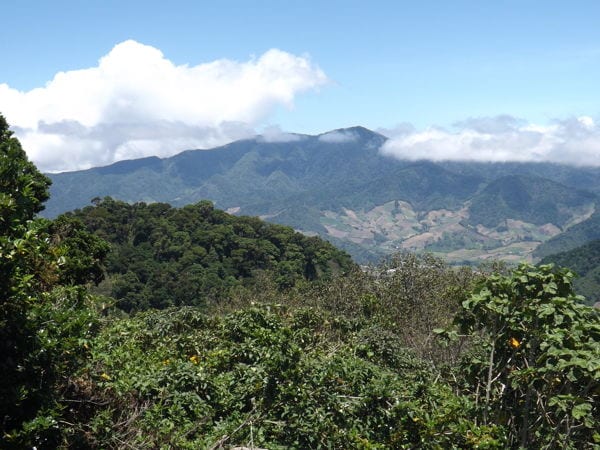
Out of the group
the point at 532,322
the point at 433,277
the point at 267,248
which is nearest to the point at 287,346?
the point at 532,322

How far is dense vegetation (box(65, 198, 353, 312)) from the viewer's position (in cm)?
5772

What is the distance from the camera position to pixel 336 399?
7.19 m

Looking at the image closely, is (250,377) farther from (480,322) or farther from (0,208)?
(0,208)

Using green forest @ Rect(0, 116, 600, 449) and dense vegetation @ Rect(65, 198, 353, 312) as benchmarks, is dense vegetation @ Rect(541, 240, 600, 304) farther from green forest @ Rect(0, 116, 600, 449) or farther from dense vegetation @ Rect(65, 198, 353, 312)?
green forest @ Rect(0, 116, 600, 449)

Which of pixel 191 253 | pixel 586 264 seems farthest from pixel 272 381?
pixel 586 264

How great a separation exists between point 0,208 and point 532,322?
19.3 feet

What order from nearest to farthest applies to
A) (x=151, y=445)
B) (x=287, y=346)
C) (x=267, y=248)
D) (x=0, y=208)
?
(x=0, y=208), (x=151, y=445), (x=287, y=346), (x=267, y=248)

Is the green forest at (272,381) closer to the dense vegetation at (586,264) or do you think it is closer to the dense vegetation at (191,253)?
the dense vegetation at (191,253)

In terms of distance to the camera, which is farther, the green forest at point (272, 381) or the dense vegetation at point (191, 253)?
the dense vegetation at point (191, 253)

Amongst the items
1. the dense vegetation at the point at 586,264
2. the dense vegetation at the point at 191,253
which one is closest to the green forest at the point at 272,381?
the dense vegetation at the point at 191,253

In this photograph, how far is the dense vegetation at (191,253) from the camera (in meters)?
57.7

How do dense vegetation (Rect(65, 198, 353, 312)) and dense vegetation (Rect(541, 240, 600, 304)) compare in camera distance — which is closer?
dense vegetation (Rect(65, 198, 353, 312))

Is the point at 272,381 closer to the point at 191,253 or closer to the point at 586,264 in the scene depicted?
the point at 191,253

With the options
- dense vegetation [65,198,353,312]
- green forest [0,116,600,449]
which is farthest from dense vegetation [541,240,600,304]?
green forest [0,116,600,449]
